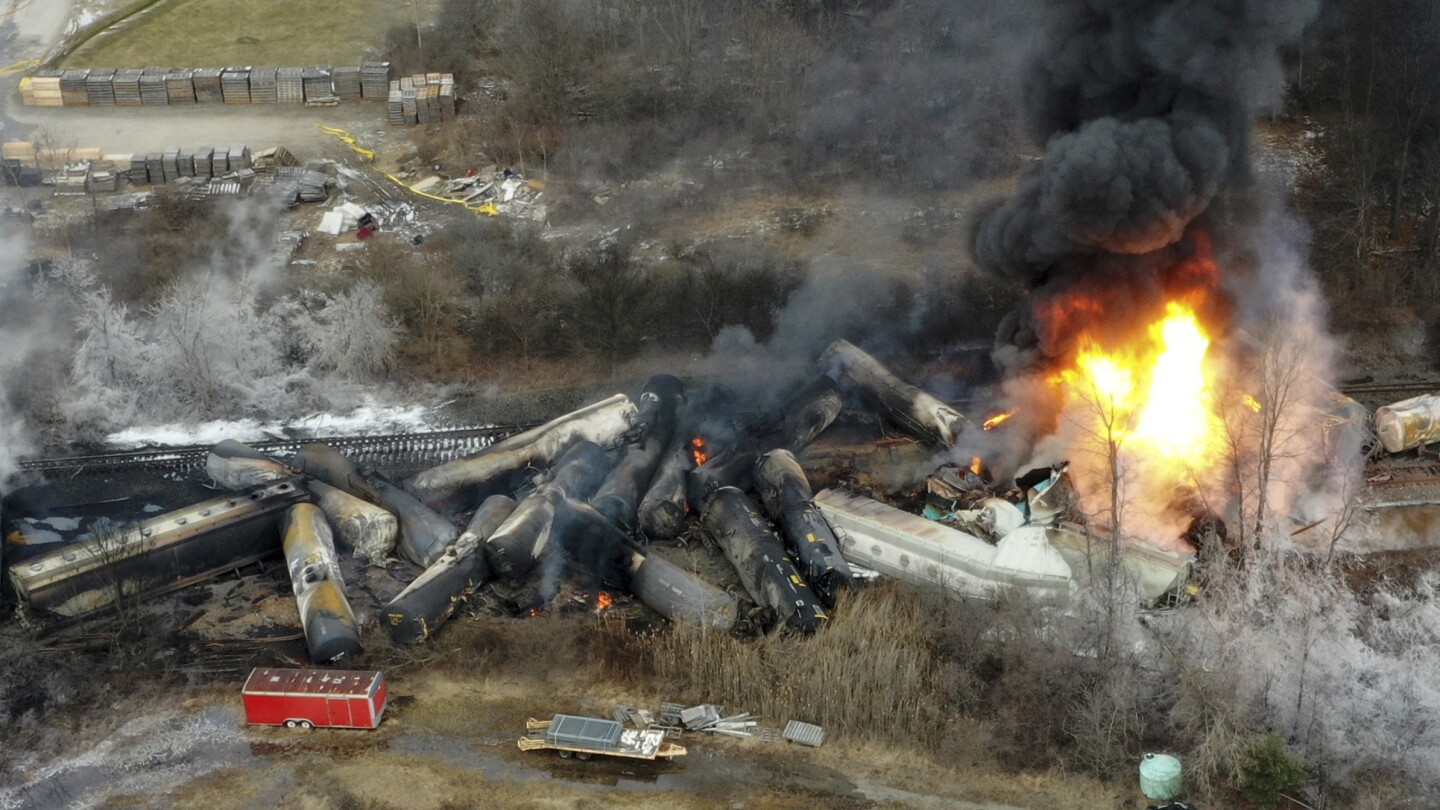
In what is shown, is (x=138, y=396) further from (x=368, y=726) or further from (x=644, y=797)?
(x=644, y=797)

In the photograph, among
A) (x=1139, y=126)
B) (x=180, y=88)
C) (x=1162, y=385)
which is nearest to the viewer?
(x=1139, y=126)

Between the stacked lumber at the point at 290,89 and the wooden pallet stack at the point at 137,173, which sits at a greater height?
the stacked lumber at the point at 290,89

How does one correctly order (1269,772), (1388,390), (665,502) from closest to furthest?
1. (1269,772)
2. (665,502)
3. (1388,390)

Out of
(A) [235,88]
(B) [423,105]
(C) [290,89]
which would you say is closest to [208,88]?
(A) [235,88]

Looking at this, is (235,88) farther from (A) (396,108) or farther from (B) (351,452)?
(B) (351,452)

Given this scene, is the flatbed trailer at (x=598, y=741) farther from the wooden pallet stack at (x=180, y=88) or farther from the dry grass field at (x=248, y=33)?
the dry grass field at (x=248, y=33)

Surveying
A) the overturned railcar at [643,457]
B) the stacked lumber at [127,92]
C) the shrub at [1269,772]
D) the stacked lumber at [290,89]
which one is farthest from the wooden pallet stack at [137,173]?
the shrub at [1269,772]

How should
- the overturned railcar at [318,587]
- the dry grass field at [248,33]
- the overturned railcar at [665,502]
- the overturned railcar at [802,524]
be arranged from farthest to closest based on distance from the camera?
the dry grass field at [248,33], the overturned railcar at [665,502], the overturned railcar at [802,524], the overturned railcar at [318,587]

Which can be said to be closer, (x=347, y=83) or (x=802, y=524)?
(x=802, y=524)
